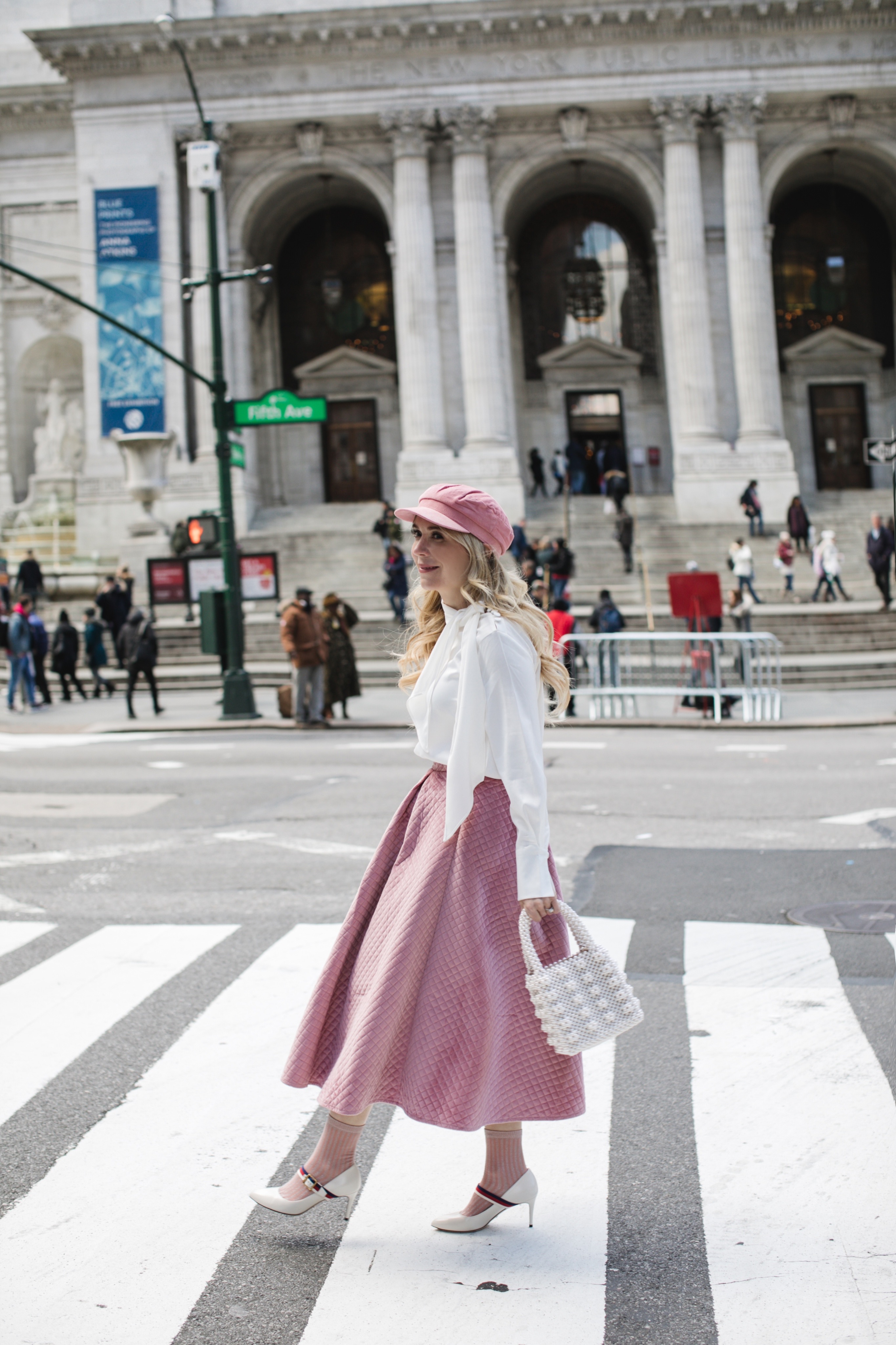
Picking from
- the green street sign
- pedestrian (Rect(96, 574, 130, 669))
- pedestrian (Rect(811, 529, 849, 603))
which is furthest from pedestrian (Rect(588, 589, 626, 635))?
pedestrian (Rect(96, 574, 130, 669))

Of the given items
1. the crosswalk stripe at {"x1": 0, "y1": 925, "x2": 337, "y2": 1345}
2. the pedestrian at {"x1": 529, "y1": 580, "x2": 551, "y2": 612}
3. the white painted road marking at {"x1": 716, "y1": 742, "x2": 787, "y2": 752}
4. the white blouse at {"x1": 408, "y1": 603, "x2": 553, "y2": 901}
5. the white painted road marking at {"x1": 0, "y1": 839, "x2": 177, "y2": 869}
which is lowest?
the crosswalk stripe at {"x1": 0, "y1": 925, "x2": 337, "y2": 1345}

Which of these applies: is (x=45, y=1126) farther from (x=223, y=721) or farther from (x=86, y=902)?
(x=223, y=721)

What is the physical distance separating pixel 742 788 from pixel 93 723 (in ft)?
36.0

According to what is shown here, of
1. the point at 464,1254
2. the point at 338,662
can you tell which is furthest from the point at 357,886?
the point at 338,662

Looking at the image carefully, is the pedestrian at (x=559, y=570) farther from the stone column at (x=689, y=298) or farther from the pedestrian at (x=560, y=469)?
the pedestrian at (x=560, y=469)

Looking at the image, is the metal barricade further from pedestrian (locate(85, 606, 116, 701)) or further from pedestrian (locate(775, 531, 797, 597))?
pedestrian (locate(775, 531, 797, 597))

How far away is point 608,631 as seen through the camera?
67.6 feet

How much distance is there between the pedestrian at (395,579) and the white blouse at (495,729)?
76.7ft

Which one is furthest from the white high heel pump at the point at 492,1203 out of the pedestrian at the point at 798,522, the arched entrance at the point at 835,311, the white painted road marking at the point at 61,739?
the arched entrance at the point at 835,311

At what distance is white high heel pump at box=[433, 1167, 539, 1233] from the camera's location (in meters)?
3.63

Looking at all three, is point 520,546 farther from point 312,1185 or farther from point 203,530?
point 312,1185

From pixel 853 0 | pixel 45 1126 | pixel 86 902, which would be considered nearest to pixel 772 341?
pixel 853 0

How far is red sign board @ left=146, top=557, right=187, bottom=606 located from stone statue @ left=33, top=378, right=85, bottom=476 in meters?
18.1

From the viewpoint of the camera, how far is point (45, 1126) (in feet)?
14.6
